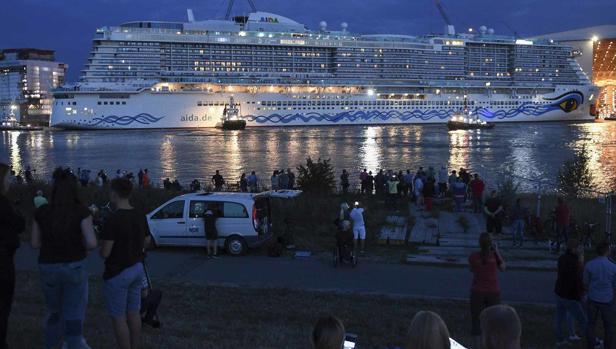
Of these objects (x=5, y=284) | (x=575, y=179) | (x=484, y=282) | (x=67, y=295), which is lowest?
(x=484, y=282)

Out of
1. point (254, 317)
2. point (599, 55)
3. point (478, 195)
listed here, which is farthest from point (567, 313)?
point (599, 55)

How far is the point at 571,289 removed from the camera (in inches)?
236

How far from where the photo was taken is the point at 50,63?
154500 mm

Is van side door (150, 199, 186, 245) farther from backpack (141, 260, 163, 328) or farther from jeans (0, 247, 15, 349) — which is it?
jeans (0, 247, 15, 349)

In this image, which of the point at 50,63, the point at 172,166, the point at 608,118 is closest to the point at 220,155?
the point at 172,166

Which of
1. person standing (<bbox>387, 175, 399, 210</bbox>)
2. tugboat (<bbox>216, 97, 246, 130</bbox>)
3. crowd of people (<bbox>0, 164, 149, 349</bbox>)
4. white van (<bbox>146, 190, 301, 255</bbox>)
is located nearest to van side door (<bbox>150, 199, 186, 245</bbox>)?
white van (<bbox>146, 190, 301, 255</bbox>)

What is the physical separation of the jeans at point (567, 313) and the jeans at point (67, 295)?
4062 millimetres

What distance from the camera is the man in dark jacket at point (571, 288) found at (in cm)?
597

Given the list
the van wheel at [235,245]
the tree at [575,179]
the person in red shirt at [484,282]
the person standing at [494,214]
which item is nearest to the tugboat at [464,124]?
the tree at [575,179]

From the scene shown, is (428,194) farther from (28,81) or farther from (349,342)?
(28,81)

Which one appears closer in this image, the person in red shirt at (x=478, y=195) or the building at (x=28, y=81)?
the person in red shirt at (x=478, y=195)

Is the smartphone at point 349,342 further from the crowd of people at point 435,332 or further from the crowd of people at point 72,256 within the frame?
the crowd of people at point 72,256

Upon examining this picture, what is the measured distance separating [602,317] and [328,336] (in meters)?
3.88

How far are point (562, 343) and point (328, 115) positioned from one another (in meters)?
78.9
